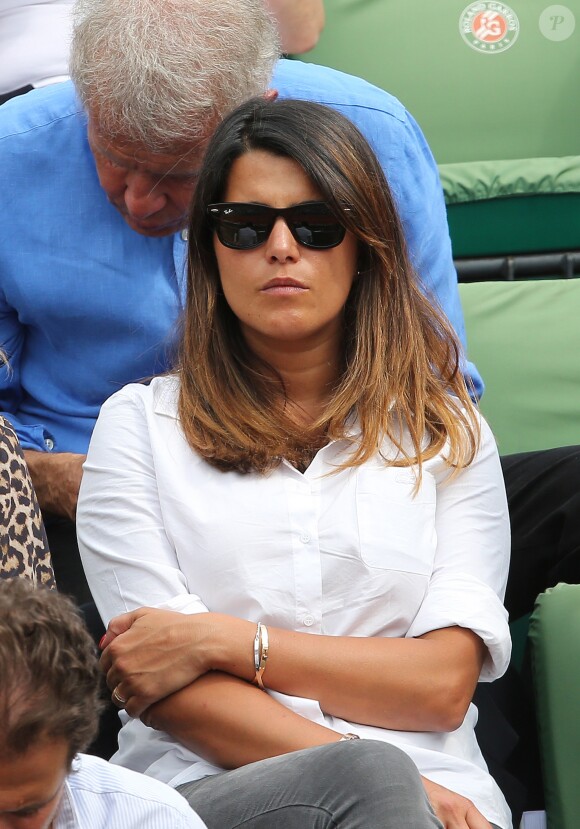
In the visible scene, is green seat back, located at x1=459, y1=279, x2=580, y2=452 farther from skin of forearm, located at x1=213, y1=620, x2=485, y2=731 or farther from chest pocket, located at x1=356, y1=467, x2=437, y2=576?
skin of forearm, located at x1=213, y1=620, x2=485, y2=731

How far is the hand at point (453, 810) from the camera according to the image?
1415mm

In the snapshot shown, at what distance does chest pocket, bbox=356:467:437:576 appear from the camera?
1603mm

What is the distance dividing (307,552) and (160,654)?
0.23 m

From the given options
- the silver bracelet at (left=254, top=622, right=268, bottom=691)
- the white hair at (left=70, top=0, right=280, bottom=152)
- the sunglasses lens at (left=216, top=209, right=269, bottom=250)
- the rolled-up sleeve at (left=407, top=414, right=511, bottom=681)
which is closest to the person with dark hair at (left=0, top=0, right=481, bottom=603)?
the white hair at (left=70, top=0, right=280, bottom=152)

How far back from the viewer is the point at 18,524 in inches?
63.2

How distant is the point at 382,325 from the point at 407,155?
1.83ft

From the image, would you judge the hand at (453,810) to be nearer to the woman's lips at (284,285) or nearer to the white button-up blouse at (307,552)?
the white button-up blouse at (307,552)

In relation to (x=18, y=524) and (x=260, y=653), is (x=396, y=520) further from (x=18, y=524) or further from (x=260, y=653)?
(x=18, y=524)

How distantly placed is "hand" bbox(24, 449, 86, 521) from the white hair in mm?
509

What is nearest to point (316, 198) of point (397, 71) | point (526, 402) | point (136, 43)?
point (136, 43)

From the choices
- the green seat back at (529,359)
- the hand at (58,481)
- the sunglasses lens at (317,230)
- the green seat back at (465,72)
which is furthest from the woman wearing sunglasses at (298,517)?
the green seat back at (465,72)

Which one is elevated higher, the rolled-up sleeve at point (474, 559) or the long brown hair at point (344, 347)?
the long brown hair at point (344, 347)

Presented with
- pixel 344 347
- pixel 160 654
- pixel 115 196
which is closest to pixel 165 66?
pixel 115 196

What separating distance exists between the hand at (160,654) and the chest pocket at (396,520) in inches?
8.7
